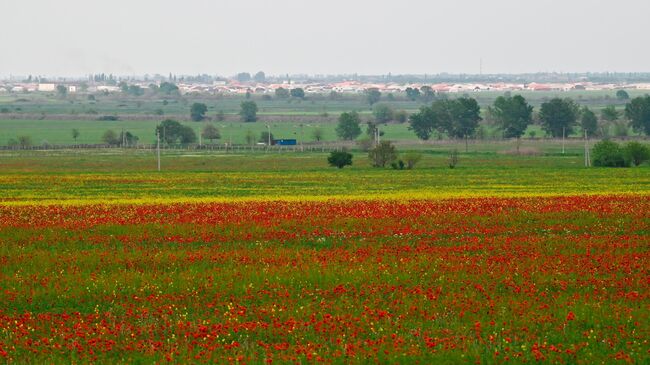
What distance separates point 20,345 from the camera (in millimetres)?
18672

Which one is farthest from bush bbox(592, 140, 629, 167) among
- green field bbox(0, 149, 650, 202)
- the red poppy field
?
the red poppy field

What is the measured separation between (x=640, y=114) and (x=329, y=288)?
158116 millimetres

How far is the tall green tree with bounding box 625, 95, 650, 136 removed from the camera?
564 feet

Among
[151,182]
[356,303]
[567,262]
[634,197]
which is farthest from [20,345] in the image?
[151,182]

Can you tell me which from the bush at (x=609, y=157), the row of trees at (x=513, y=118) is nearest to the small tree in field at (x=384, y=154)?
the bush at (x=609, y=157)

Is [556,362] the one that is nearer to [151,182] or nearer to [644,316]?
[644,316]

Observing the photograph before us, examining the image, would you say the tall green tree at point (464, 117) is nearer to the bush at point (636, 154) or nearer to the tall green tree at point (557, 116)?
the tall green tree at point (557, 116)

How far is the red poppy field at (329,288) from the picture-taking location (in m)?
18.5

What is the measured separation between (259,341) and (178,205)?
27.0 m

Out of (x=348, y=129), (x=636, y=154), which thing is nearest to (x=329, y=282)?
(x=636, y=154)

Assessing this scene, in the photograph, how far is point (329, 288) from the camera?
24000mm

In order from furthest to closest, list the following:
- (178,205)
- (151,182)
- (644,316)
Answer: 1. (151,182)
2. (178,205)
3. (644,316)

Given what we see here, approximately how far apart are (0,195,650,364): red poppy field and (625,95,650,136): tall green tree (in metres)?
141

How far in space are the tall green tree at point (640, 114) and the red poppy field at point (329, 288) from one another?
141m
